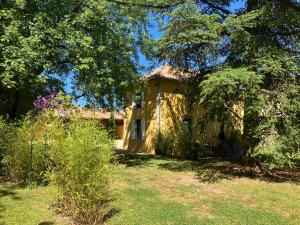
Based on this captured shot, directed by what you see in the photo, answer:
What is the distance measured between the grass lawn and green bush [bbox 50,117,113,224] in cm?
42

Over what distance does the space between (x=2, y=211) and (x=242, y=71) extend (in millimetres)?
8615

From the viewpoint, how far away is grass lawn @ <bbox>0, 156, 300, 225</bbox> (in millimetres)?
8023

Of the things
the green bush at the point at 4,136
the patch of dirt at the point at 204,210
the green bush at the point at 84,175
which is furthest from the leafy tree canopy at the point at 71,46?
the patch of dirt at the point at 204,210

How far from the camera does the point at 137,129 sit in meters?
27.3

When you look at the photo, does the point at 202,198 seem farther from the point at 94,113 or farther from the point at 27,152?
the point at 27,152

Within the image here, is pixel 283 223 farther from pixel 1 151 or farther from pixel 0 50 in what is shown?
pixel 0 50

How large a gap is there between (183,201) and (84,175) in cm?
350

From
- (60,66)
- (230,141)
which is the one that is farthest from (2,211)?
(230,141)

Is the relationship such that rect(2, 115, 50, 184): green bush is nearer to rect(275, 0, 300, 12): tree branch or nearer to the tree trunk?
the tree trunk

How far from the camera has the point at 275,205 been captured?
376 inches

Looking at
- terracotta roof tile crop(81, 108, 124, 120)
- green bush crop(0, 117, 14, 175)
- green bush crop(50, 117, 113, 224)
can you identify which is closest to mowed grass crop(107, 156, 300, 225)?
green bush crop(50, 117, 113, 224)

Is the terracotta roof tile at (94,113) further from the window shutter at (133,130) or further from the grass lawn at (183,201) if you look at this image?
the window shutter at (133,130)

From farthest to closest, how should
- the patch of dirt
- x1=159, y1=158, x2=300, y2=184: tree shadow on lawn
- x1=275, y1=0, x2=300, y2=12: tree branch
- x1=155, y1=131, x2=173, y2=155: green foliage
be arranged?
x1=155, y1=131, x2=173, y2=155: green foliage, x1=159, y1=158, x2=300, y2=184: tree shadow on lawn, the patch of dirt, x1=275, y1=0, x2=300, y2=12: tree branch

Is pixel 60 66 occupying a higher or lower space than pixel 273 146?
higher
